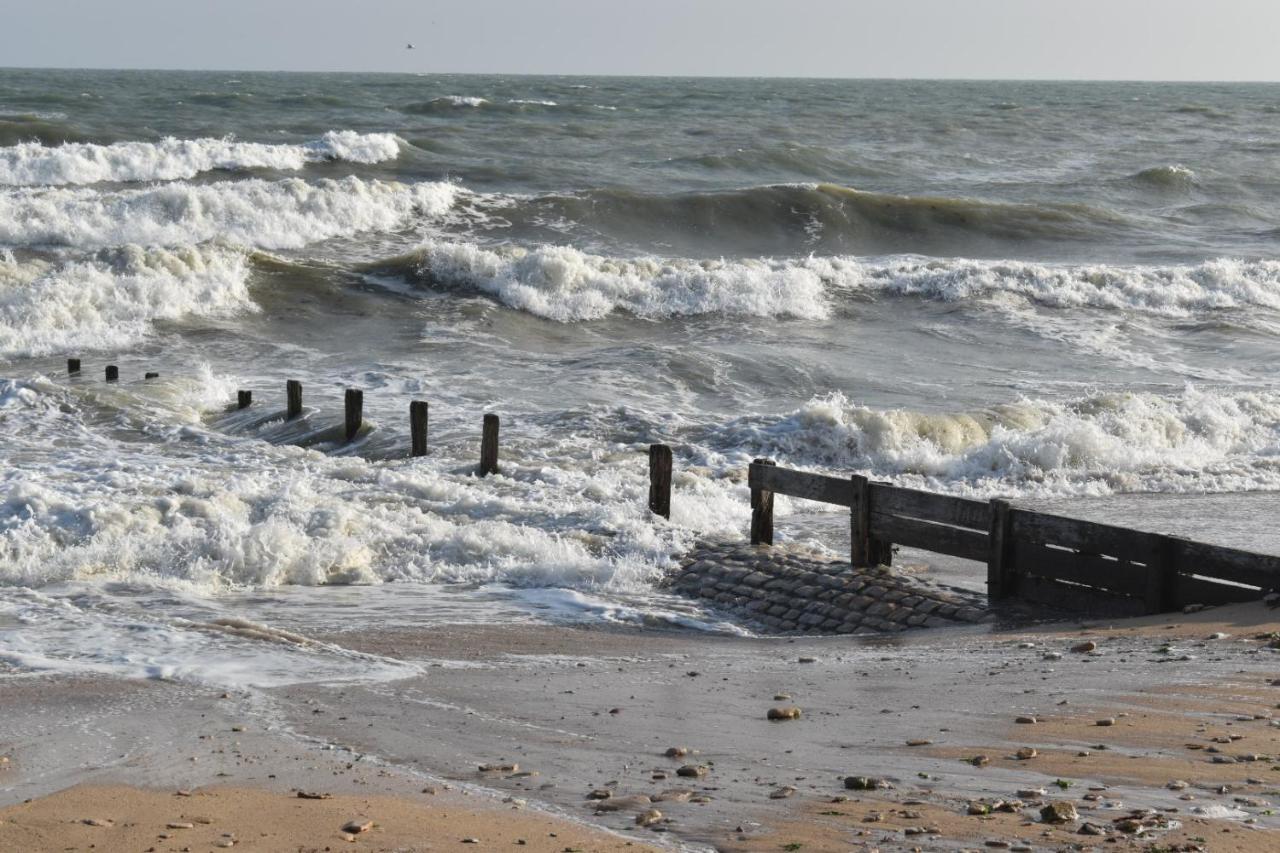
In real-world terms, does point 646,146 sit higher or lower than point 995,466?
higher

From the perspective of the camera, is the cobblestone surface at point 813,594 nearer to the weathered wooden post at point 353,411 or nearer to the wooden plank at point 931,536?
the wooden plank at point 931,536

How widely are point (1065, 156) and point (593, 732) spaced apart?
54612 mm

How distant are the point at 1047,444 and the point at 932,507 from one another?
6.28 m

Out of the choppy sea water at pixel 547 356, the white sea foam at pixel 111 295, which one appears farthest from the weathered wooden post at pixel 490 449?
the white sea foam at pixel 111 295

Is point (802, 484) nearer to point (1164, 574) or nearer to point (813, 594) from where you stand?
point (813, 594)

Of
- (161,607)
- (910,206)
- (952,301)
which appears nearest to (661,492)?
(161,607)

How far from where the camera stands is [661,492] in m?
14.1

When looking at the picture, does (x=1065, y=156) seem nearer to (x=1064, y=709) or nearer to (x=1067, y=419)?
(x=1067, y=419)

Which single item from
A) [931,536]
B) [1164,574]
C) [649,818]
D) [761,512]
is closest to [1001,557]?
[931,536]

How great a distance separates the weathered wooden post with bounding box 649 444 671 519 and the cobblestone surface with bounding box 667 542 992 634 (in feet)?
4.09

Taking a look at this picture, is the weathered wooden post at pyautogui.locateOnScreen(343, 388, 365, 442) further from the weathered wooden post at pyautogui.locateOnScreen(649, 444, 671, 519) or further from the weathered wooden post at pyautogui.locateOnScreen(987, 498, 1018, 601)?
the weathered wooden post at pyautogui.locateOnScreen(987, 498, 1018, 601)

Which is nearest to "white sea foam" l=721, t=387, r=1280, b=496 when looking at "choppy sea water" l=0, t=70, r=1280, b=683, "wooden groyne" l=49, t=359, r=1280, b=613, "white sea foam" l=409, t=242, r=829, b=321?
"choppy sea water" l=0, t=70, r=1280, b=683

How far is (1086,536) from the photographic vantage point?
11.0 metres

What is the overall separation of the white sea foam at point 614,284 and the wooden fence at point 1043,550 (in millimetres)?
15377
